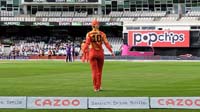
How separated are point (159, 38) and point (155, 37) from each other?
21.9 inches

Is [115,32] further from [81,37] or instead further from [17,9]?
[17,9]

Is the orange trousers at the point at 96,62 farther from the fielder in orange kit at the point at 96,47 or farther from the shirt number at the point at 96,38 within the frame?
the shirt number at the point at 96,38

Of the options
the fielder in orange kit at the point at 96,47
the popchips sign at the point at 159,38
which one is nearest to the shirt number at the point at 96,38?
the fielder in orange kit at the point at 96,47

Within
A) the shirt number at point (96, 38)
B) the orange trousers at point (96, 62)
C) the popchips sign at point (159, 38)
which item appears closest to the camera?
the shirt number at point (96, 38)

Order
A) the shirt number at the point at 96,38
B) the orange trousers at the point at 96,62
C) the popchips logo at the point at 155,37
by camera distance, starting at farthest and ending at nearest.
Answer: the popchips logo at the point at 155,37
the orange trousers at the point at 96,62
the shirt number at the point at 96,38

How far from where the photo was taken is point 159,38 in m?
78.0

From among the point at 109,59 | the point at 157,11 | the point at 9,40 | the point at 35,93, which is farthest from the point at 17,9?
the point at 35,93

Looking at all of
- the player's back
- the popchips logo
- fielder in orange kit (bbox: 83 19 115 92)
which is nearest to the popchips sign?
the popchips logo

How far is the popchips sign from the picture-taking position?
77.1 metres

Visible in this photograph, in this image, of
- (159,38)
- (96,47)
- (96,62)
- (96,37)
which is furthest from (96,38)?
(159,38)

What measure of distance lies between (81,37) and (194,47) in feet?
94.8

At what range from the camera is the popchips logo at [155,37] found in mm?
77688

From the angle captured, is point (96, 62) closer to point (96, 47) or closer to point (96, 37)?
point (96, 47)

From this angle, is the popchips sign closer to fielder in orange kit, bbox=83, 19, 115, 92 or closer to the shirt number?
fielder in orange kit, bbox=83, 19, 115, 92
